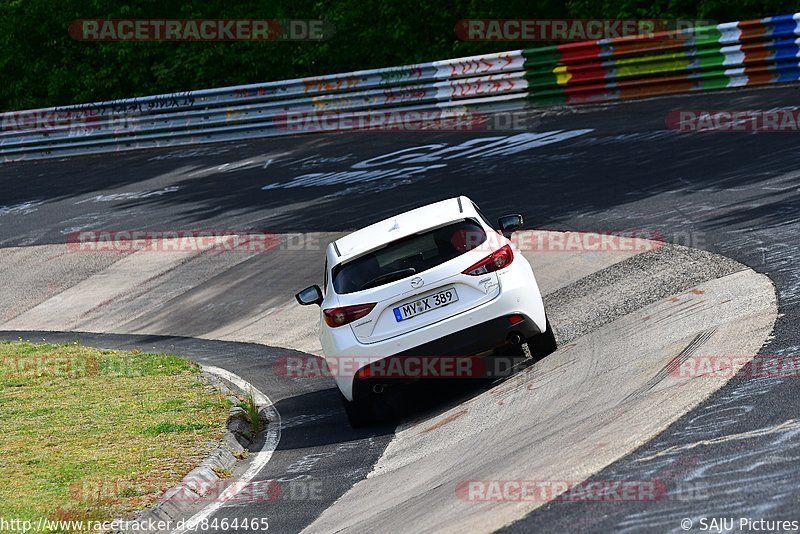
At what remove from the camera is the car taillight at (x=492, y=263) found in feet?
32.1

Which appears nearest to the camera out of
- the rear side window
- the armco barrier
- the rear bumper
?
the rear bumper

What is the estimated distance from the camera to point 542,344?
415 inches

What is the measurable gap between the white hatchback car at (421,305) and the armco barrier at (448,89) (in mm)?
12616

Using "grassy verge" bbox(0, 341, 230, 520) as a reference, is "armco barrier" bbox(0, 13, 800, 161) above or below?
above

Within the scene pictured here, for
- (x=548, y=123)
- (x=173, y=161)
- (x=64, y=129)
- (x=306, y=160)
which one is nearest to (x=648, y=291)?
(x=548, y=123)

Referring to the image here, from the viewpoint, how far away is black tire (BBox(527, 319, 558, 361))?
10453mm

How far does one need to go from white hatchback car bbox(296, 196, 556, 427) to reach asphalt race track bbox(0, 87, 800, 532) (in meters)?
0.69

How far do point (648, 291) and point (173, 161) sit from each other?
60.1ft

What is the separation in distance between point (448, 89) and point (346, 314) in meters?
16.2

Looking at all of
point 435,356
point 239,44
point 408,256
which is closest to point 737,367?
point 435,356
